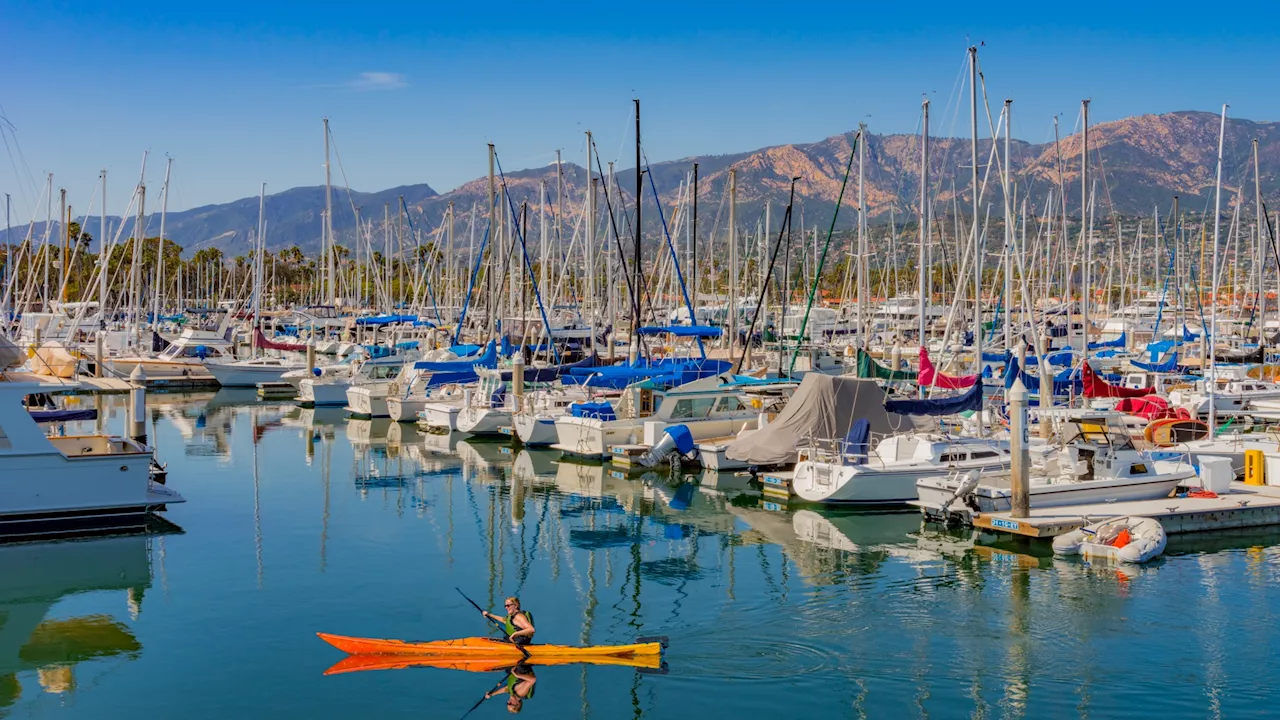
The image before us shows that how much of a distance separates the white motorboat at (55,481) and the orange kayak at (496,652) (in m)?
11.1

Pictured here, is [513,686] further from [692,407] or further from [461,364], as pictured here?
[461,364]

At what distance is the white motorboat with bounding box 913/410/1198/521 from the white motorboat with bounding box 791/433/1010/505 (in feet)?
2.35

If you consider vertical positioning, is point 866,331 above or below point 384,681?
above

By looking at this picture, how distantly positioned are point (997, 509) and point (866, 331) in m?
41.4

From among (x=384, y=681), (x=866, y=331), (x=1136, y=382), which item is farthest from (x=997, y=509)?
(x=866, y=331)

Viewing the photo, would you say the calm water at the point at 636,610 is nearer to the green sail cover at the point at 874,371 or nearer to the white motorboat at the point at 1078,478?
the white motorboat at the point at 1078,478

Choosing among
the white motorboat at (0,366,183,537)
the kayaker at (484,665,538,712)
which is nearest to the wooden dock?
the kayaker at (484,665,538,712)

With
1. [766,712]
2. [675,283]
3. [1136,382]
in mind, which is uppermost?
[675,283]

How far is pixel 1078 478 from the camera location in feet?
95.6

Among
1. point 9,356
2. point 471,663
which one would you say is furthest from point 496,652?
point 9,356

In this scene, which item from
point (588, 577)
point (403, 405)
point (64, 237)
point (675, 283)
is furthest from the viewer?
point (675, 283)

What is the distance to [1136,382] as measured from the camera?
50.6 m

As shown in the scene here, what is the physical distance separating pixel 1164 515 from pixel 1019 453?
374 cm

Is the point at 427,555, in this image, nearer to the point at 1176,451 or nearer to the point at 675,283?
the point at 1176,451
